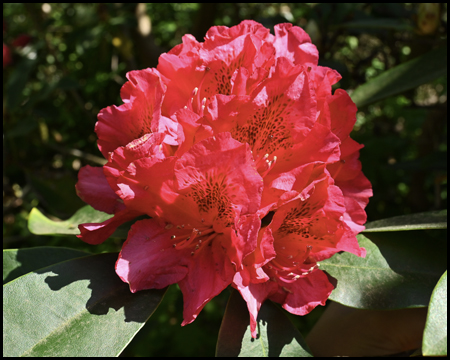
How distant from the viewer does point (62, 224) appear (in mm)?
1048

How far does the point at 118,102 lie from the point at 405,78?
1.86 metres

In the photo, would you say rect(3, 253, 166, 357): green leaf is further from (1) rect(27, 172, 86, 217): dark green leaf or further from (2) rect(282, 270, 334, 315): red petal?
(1) rect(27, 172, 86, 217): dark green leaf

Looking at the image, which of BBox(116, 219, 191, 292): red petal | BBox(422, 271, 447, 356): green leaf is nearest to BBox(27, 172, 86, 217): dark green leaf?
BBox(116, 219, 191, 292): red petal

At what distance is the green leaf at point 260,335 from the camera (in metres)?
0.78

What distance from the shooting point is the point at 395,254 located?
34.8 inches

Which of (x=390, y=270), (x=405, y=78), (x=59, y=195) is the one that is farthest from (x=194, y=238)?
(x=59, y=195)

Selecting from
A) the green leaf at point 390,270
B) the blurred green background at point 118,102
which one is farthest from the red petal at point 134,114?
the blurred green background at point 118,102

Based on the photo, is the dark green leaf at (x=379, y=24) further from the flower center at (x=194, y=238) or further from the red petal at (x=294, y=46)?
the flower center at (x=194, y=238)

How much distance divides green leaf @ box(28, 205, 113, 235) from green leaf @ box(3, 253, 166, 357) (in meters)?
0.17

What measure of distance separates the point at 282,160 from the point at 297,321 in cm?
129

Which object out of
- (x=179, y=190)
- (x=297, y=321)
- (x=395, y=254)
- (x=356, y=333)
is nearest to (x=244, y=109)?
(x=179, y=190)

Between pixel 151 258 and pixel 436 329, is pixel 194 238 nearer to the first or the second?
pixel 151 258

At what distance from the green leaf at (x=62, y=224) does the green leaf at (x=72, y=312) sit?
17 centimetres

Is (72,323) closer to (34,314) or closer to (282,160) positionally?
(34,314)
